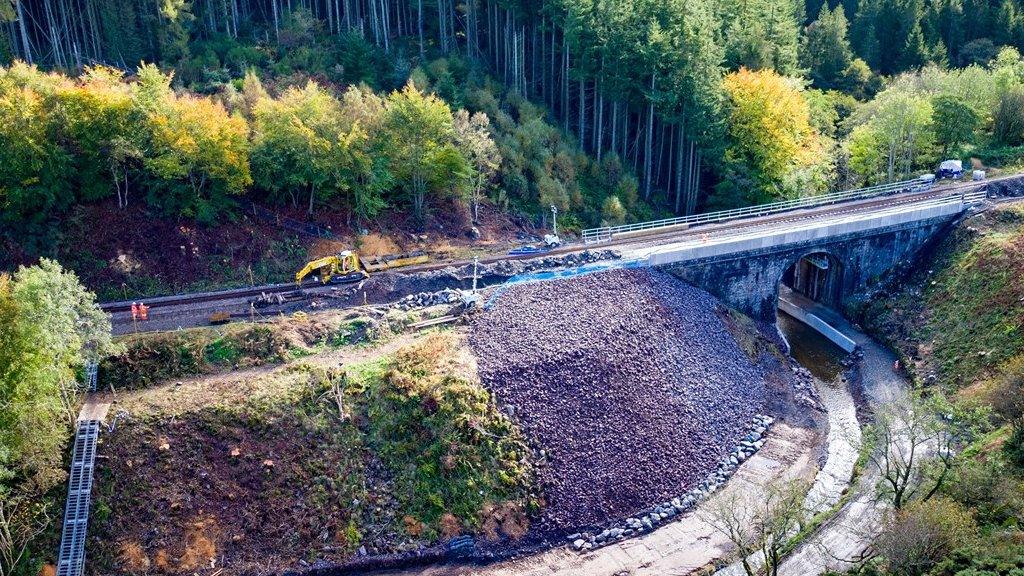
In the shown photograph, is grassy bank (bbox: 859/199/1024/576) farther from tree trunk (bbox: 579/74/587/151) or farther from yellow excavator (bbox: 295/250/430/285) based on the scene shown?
yellow excavator (bbox: 295/250/430/285)

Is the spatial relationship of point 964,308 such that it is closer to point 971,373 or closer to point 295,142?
point 971,373

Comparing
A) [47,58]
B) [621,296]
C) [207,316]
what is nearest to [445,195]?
[621,296]

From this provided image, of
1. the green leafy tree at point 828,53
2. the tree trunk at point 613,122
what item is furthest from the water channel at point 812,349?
the green leafy tree at point 828,53

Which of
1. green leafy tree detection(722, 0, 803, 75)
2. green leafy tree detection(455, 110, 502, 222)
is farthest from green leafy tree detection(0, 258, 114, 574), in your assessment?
green leafy tree detection(722, 0, 803, 75)

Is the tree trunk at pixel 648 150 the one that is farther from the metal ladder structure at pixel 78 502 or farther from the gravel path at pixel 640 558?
the metal ladder structure at pixel 78 502

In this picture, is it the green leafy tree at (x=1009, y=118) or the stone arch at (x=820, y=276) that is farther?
the green leafy tree at (x=1009, y=118)

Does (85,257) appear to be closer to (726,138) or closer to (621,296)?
(621,296)

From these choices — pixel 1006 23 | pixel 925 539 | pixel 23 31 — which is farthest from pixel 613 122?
pixel 1006 23
